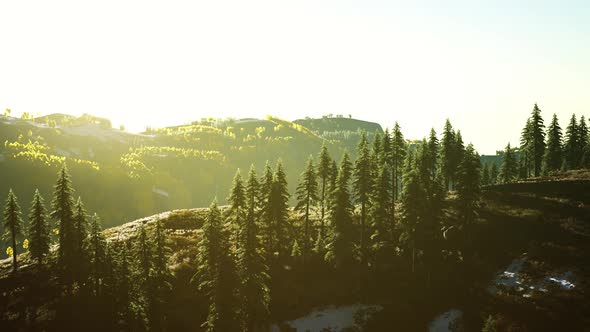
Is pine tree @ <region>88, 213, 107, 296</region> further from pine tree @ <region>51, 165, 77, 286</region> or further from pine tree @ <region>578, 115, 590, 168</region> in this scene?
pine tree @ <region>578, 115, 590, 168</region>

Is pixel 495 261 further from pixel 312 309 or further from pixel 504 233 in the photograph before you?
A: pixel 312 309

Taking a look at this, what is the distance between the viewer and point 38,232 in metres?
48.9

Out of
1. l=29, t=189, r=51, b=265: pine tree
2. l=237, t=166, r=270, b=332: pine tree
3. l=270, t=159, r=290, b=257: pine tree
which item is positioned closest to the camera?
l=237, t=166, r=270, b=332: pine tree

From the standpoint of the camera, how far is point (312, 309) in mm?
43719

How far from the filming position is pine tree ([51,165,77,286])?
1767 inches

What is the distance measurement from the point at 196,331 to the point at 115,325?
7.73 m

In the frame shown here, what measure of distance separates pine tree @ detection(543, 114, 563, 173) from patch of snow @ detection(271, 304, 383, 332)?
208 feet

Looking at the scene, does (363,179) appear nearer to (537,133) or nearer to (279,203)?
(279,203)

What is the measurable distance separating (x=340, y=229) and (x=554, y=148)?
62.6 metres

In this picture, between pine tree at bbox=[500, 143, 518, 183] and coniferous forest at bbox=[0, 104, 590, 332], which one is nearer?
coniferous forest at bbox=[0, 104, 590, 332]

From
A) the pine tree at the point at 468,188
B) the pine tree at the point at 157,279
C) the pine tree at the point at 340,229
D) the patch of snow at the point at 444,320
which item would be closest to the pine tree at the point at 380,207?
the pine tree at the point at 340,229

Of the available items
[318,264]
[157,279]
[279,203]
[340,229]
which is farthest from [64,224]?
[340,229]

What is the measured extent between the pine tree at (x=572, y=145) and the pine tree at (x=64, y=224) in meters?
92.7

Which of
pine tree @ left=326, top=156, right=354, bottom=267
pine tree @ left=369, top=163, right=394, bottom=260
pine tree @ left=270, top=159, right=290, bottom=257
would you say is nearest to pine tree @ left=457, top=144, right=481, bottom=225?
pine tree @ left=369, top=163, right=394, bottom=260
